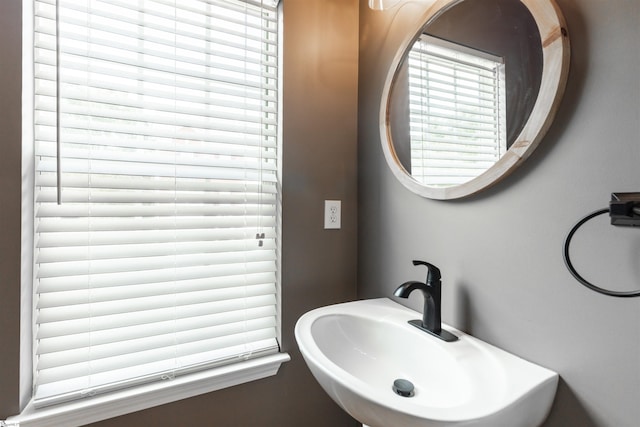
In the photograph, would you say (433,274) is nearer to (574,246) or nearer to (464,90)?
(574,246)

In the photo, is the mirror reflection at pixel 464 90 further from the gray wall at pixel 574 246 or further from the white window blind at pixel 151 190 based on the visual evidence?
the white window blind at pixel 151 190

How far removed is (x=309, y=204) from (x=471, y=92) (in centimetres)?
66

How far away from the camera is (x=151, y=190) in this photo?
0.98 metres

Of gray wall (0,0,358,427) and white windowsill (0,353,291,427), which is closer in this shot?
white windowsill (0,353,291,427)

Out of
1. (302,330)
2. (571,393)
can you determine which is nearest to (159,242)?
(302,330)

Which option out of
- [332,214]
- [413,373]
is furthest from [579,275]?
[332,214]

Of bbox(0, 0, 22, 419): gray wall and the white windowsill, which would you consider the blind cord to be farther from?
bbox(0, 0, 22, 419): gray wall

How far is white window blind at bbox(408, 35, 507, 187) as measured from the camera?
30.4 inches

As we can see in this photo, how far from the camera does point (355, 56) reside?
49.5 inches

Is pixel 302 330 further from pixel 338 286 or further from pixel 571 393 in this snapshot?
pixel 571 393

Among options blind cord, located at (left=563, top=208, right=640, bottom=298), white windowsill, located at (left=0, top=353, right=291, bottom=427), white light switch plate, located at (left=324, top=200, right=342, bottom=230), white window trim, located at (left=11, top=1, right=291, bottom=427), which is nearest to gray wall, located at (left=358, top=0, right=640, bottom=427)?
blind cord, located at (left=563, top=208, right=640, bottom=298)

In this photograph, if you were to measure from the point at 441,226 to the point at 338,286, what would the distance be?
52 cm

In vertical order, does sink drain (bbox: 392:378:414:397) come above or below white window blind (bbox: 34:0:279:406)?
below

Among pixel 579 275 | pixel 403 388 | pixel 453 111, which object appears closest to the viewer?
pixel 579 275
